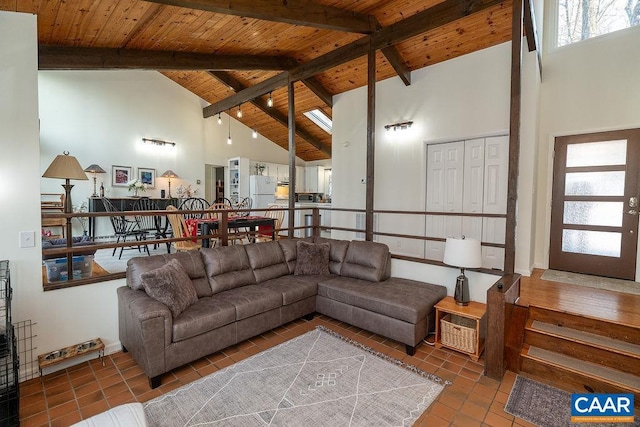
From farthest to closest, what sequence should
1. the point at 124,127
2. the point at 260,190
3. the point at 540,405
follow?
1. the point at 260,190
2. the point at 124,127
3. the point at 540,405

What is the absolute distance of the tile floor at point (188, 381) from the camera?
198 cm

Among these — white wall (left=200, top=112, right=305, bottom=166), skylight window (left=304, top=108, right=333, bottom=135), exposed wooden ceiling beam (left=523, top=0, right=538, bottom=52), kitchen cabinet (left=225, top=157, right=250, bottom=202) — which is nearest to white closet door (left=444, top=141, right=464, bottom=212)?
exposed wooden ceiling beam (left=523, top=0, right=538, bottom=52)

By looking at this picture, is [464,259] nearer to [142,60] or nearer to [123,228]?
[142,60]

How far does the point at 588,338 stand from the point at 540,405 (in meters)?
0.83

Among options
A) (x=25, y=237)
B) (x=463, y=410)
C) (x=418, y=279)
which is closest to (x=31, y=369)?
(x=25, y=237)

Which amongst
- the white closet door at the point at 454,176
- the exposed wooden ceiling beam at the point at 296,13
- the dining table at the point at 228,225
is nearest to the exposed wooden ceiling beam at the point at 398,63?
the exposed wooden ceiling beam at the point at 296,13

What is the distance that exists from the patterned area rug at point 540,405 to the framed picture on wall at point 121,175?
795 centimetres

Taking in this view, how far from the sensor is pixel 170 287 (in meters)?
2.51

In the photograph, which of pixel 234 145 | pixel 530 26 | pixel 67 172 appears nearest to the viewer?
pixel 67 172

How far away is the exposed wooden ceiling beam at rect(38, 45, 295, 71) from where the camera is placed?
380 centimetres

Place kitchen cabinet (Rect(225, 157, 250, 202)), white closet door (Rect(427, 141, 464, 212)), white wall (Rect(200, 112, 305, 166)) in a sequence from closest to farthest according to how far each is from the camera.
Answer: white closet door (Rect(427, 141, 464, 212))
white wall (Rect(200, 112, 305, 166))
kitchen cabinet (Rect(225, 157, 250, 202))

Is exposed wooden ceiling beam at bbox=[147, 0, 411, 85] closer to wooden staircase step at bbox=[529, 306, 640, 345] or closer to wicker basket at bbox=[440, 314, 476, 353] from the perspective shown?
wicker basket at bbox=[440, 314, 476, 353]

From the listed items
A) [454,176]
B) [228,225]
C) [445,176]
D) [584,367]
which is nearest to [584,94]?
[454,176]

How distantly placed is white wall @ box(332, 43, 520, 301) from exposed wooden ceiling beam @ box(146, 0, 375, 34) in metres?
1.48
